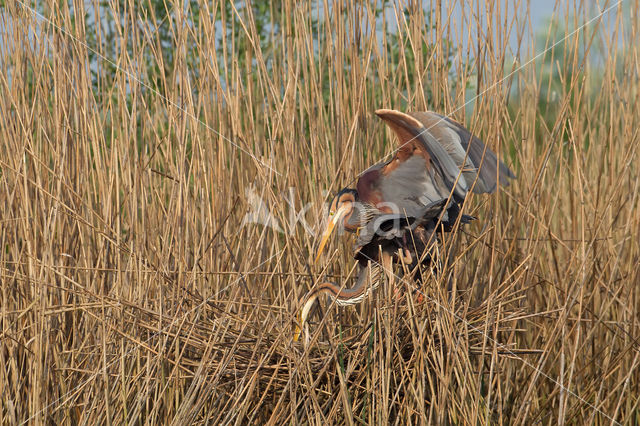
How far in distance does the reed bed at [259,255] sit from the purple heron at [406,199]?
0.05m

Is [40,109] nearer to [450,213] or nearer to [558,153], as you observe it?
[450,213]

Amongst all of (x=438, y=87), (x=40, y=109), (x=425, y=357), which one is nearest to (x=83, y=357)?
(x=40, y=109)

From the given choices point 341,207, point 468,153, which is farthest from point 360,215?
point 468,153

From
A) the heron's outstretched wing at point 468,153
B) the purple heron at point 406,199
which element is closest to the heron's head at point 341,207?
the purple heron at point 406,199

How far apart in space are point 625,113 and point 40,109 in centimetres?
128

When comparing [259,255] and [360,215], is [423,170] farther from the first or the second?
[259,255]

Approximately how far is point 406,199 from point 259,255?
14.1 inches

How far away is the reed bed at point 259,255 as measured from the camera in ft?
3.96

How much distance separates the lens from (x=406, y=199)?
44.6 inches

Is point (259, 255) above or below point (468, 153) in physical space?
below

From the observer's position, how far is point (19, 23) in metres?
1.47

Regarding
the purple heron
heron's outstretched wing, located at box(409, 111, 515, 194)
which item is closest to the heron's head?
the purple heron

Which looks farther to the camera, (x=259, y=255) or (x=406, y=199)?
(x=259, y=255)

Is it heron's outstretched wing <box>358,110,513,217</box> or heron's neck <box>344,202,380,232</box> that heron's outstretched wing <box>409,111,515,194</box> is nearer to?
heron's outstretched wing <box>358,110,513,217</box>
